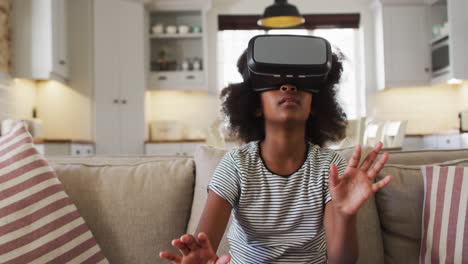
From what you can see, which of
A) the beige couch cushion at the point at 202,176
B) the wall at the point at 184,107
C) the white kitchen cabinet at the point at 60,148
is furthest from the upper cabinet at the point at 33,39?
the beige couch cushion at the point at 202,176

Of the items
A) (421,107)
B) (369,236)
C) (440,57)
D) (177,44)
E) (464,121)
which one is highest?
(177,44)

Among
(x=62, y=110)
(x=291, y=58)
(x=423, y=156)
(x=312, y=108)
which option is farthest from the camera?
(x=62, y=110)

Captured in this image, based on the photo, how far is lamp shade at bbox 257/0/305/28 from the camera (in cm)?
384

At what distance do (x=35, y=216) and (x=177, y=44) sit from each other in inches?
171

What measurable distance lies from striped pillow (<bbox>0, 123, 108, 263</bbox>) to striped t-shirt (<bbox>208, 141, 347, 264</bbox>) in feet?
1.56

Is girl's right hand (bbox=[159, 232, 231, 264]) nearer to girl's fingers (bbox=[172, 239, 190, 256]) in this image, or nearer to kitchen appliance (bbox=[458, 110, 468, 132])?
girl's fingers (bbox=[172, 239, 190, 256])

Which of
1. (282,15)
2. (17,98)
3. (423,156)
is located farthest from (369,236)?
(17,98)

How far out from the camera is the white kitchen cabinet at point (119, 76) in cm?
461

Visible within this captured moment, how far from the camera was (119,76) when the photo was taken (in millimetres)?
4793

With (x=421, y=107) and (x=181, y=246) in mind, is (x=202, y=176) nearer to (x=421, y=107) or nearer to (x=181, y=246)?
(x=181, y=246)

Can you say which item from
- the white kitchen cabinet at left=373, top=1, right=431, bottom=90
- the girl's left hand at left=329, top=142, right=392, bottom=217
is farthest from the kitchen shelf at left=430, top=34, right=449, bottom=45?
the girl's left hand at left=329, top=142, right=392, bottom=217

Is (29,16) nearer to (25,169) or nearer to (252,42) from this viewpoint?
(25,169)

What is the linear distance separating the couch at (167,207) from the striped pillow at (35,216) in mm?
88

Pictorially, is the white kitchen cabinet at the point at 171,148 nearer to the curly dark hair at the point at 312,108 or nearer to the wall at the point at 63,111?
the wall at the point at 63,111
